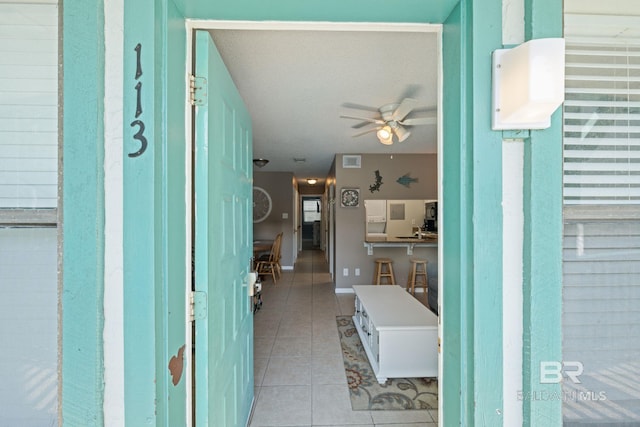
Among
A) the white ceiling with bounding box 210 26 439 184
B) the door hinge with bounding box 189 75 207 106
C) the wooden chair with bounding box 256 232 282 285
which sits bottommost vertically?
the wooden chair with bounding box 256 232 282 285

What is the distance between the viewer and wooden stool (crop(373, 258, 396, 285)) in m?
4.61

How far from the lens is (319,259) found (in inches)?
340

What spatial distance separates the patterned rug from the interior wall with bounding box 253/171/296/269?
4.78 meters

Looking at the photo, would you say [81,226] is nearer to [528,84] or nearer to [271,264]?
[528,84]

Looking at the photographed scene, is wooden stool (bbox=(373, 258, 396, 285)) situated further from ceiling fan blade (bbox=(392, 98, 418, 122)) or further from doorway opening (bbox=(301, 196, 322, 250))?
doorway opening (bbox=(301, 196, 322, 250))

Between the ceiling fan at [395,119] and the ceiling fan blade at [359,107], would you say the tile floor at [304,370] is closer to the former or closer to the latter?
the ceiling fan at [395,119]

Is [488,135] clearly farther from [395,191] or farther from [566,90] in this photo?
[395,191]

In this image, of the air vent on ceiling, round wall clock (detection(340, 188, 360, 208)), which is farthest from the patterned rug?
the air vent on ceiling

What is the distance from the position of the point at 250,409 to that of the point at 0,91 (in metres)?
2.02

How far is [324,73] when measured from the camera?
2012 mm

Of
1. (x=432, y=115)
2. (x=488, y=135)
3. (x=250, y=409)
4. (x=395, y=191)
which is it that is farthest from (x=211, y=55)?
(x=395, y=191)

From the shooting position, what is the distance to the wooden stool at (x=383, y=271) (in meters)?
4.61

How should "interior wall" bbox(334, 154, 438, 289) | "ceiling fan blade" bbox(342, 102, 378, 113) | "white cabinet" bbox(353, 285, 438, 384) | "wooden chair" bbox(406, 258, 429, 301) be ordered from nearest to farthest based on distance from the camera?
"white cabinet" bbox(353, 285, 438, 384) < "ceiling fan blade" bbox(342, 102, 378, 113) < "wooden chair" bbox(406, 258, 429, 301) < "interior wall" bbox(334, 154, 438, 289)

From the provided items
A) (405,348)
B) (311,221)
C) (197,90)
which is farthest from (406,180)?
(311,221)
